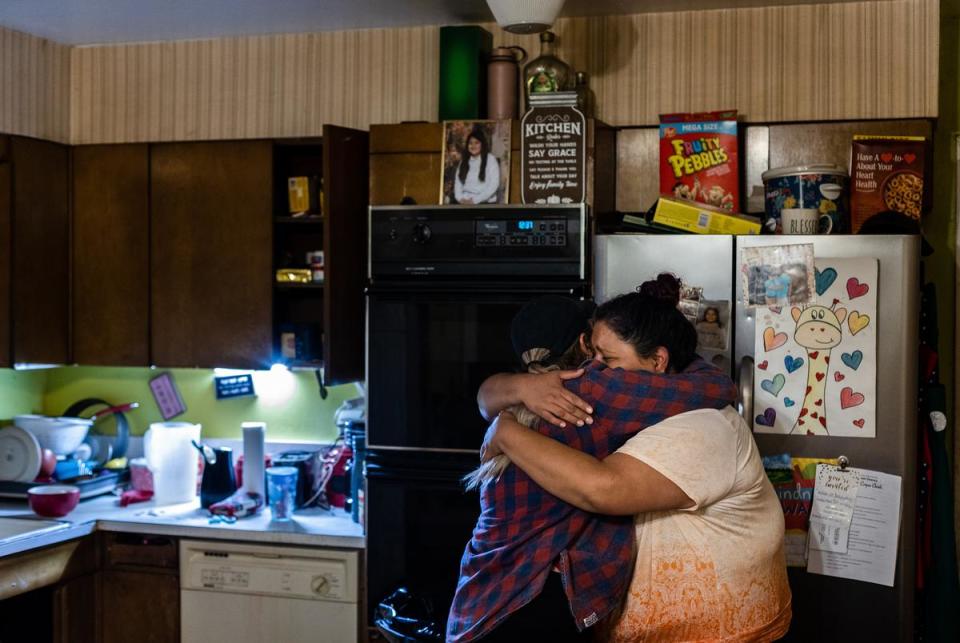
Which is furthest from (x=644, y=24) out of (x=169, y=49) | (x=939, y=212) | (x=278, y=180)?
(x=169, y=49)

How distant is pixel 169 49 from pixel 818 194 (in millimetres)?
2353

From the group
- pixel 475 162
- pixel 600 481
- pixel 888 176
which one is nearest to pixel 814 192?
pixel 888 176

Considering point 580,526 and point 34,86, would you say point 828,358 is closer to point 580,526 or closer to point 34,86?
point 580,526

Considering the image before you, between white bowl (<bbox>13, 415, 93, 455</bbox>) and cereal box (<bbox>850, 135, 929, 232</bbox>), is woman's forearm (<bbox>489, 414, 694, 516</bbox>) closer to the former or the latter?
cereal box (<bbox>850, 135, 929, 232</bbox>)

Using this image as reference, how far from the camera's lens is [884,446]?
256 centimetres

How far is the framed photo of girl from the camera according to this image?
9.76ft

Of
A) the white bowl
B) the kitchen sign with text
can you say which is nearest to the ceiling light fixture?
the kitchen sign with text

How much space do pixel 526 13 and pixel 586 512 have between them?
4.29ft

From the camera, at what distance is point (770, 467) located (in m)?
2.59

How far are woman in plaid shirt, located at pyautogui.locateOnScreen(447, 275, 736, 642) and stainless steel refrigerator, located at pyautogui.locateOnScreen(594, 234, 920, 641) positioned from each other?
2.51ft

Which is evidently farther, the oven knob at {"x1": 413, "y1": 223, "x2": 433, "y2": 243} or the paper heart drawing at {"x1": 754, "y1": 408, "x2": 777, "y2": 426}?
the oven knob at {"x1": 413, "y1": 223, "x2": 433, "y2": 243}

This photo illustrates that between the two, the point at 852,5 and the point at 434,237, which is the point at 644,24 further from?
the point at 434,237

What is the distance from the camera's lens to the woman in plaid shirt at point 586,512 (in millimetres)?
1809

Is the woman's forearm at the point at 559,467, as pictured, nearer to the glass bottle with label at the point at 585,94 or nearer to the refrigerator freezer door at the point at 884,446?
the refrigerator freezer door at the point at 884,446
